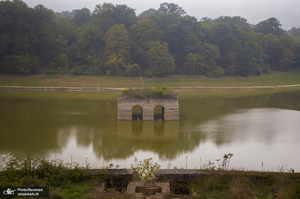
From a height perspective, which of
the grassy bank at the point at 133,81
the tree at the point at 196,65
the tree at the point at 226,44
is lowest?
the grassy bank at the point at 133,81

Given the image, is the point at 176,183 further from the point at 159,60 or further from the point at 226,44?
the point at 226,44

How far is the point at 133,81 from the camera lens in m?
46.3

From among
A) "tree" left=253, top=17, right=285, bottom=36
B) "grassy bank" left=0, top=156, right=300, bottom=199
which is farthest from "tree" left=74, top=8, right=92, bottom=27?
"grassy bank" left=0, top=156, right=300, bottom=199

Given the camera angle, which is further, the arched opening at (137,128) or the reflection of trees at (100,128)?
the arched opening at (137,128)

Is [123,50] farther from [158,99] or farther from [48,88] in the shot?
[158,99]

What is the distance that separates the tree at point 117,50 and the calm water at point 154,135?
59.7 ft

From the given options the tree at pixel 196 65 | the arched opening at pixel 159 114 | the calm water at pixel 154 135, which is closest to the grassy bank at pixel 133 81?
the tree at pixel 196 65

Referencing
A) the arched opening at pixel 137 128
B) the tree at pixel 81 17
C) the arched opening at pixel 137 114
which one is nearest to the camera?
the arched opening at pixel 137 128

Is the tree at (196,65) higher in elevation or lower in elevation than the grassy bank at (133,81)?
higher

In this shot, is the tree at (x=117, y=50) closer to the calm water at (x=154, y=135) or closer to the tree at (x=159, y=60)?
the tree at (x=159, y=60)

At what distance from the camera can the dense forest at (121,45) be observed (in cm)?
4656

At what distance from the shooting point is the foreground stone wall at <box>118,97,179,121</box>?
77.2 feet

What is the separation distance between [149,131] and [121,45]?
30881 millimetres

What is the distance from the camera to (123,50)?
1954 inches
